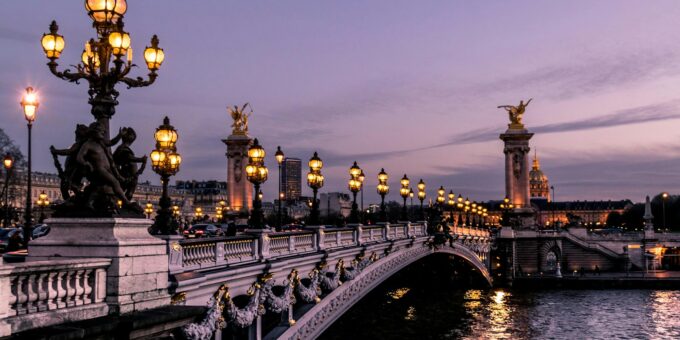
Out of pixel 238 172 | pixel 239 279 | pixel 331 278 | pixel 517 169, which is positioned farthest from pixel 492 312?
pixel 238 172

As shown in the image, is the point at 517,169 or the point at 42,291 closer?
the point at 42,291

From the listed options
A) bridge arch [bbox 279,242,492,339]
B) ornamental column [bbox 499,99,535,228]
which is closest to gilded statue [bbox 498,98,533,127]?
ornamental column [bbox 499,99,535,228]

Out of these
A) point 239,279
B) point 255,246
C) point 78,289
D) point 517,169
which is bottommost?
point 239,279

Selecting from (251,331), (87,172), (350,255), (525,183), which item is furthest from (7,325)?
(525,183)

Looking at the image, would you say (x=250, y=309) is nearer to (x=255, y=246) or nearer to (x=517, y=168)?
(x=255, y=246)

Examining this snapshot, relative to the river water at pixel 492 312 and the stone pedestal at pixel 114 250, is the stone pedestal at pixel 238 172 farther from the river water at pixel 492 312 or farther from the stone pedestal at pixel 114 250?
the stone pedestal at pixel 114 250

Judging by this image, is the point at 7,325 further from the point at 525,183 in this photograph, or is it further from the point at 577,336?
the point at 525,183

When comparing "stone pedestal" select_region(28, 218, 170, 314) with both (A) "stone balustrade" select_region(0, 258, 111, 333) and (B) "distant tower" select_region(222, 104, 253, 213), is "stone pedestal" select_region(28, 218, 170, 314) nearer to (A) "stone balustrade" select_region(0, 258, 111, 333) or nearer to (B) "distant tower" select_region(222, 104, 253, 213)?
(A) "stone balustrade" select_region(0, 258, 111, 333)

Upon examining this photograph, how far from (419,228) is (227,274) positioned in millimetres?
34324

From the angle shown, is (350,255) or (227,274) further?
(350,255)

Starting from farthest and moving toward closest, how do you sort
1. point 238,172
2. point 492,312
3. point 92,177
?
point 238,172 → point 492,312 → point 92,177

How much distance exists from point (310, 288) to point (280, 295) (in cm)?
294

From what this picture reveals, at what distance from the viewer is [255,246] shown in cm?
2192

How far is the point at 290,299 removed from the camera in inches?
963
